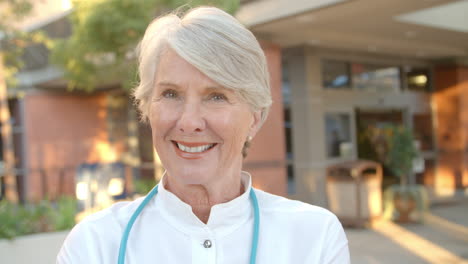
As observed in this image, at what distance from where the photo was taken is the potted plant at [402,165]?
866 cm

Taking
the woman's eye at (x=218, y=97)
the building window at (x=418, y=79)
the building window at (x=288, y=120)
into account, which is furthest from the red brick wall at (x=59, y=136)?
the woman's eye at (x=218, y=97)

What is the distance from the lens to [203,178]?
4.33 feet

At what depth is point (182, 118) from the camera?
126 cm

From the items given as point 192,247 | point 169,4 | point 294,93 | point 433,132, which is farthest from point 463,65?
point 192,247

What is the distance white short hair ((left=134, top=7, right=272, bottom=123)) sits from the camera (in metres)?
1.23

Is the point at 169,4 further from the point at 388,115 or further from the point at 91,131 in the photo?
the point at 91,131

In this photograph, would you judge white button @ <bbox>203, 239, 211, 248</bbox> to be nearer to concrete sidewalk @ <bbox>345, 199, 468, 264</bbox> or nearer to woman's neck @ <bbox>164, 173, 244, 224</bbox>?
woman's neck @ <bbox>164, 173, 244, 224</bbox>

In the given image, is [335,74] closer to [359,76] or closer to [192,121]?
[359,76]

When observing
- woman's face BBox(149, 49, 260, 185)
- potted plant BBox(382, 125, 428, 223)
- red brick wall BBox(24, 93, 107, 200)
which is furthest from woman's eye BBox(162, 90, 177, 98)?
red brick wall BBox(24, 93, 107, 200)

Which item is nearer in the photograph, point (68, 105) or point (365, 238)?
point (365, 238)

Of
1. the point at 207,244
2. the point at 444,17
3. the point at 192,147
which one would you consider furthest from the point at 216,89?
the point at 444,17

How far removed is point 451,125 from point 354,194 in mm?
6403

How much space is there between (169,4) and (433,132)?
9.72m

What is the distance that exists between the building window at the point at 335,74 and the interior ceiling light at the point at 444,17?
2.60 m
